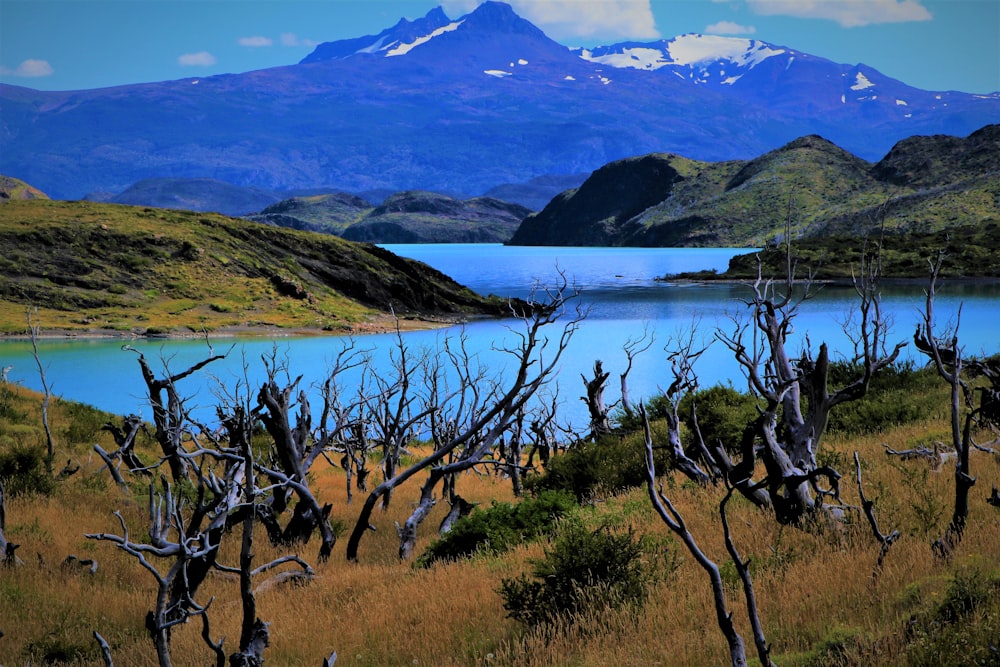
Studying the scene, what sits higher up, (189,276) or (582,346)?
(189,276)

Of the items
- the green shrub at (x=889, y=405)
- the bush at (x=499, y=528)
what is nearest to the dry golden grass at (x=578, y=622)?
the bush at (x=499, y=528)

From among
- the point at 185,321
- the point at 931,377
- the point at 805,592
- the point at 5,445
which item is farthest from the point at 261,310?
the point at 805,592

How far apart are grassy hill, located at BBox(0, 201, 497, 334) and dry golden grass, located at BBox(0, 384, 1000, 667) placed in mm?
56292

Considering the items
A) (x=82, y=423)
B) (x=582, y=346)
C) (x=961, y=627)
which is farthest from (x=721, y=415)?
(x=582, y=346)

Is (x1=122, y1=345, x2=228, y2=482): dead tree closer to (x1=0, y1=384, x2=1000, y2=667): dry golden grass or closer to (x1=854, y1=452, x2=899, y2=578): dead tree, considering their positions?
(x1=0, y1=384, x2=1000, y2=667): dry golden grass

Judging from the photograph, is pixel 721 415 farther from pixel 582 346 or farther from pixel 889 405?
pixel 582 346

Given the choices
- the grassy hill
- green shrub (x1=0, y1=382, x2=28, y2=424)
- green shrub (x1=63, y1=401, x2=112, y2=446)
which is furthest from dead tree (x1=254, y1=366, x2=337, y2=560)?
the grassy hill

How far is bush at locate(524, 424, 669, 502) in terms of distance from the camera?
17.2m

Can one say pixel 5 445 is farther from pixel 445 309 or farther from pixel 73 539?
pixel 445 309

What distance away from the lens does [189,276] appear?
3039 inches

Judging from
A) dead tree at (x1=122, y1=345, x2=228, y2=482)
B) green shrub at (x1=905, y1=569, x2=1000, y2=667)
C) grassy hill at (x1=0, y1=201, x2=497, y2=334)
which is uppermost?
grassy hill at (x1=0, y1=201, x2=497, y2=334)

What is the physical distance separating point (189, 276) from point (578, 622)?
7521cm

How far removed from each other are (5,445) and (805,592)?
20.8 m

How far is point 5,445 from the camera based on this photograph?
71.1 ft
